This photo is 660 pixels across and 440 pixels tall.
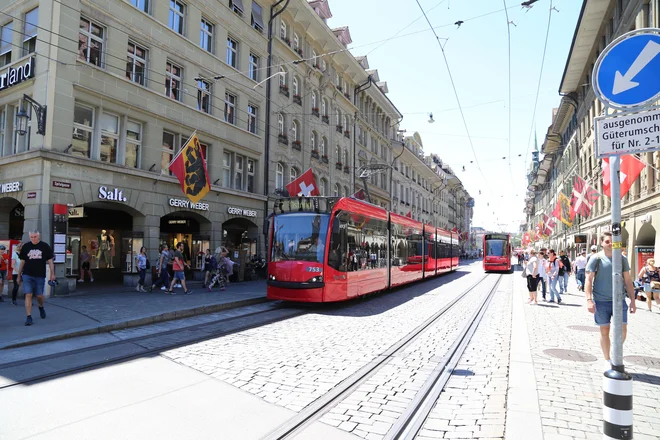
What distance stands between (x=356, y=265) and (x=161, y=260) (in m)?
6.80

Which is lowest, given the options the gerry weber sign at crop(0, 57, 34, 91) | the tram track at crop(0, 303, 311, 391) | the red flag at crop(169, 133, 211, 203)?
the tram track at crop(0, 303, 311, 391)

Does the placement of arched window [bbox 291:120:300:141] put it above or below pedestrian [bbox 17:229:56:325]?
above

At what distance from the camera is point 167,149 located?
1844 cm

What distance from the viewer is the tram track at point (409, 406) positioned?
4129 millimetres

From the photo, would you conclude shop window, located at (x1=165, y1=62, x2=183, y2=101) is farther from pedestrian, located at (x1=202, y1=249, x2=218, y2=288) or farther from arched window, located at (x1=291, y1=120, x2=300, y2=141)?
arched window, located at (x1=291, y1=120, x2=300, y2=141)

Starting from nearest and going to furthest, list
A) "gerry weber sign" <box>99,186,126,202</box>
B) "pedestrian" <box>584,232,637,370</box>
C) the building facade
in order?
"pedestrian" <box>584,232,637,370</box> → "gerry weber sign" <box>99,186,126,202</box> → the building facade

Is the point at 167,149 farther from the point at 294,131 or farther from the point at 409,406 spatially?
the point at 409,406

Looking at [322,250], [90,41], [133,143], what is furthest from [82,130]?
[322,250]

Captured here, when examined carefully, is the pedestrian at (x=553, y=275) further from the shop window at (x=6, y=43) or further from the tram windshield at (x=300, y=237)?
the shop window at (x=6, y=43)

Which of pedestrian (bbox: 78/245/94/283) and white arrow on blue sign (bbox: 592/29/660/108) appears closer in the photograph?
white arrow on blue sign (bbox: 592/29/660/108)

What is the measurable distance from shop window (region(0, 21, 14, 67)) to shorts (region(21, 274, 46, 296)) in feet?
36.3

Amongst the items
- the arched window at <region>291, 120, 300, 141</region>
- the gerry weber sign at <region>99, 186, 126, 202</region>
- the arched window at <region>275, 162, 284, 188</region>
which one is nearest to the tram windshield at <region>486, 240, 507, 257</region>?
the arched window at <region>291, 120, 300, 141</region>

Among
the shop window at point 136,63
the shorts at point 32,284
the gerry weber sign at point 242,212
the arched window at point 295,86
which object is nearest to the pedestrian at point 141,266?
the gerry weber sign at point 242,212

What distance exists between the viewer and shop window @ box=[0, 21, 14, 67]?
15.7 m
